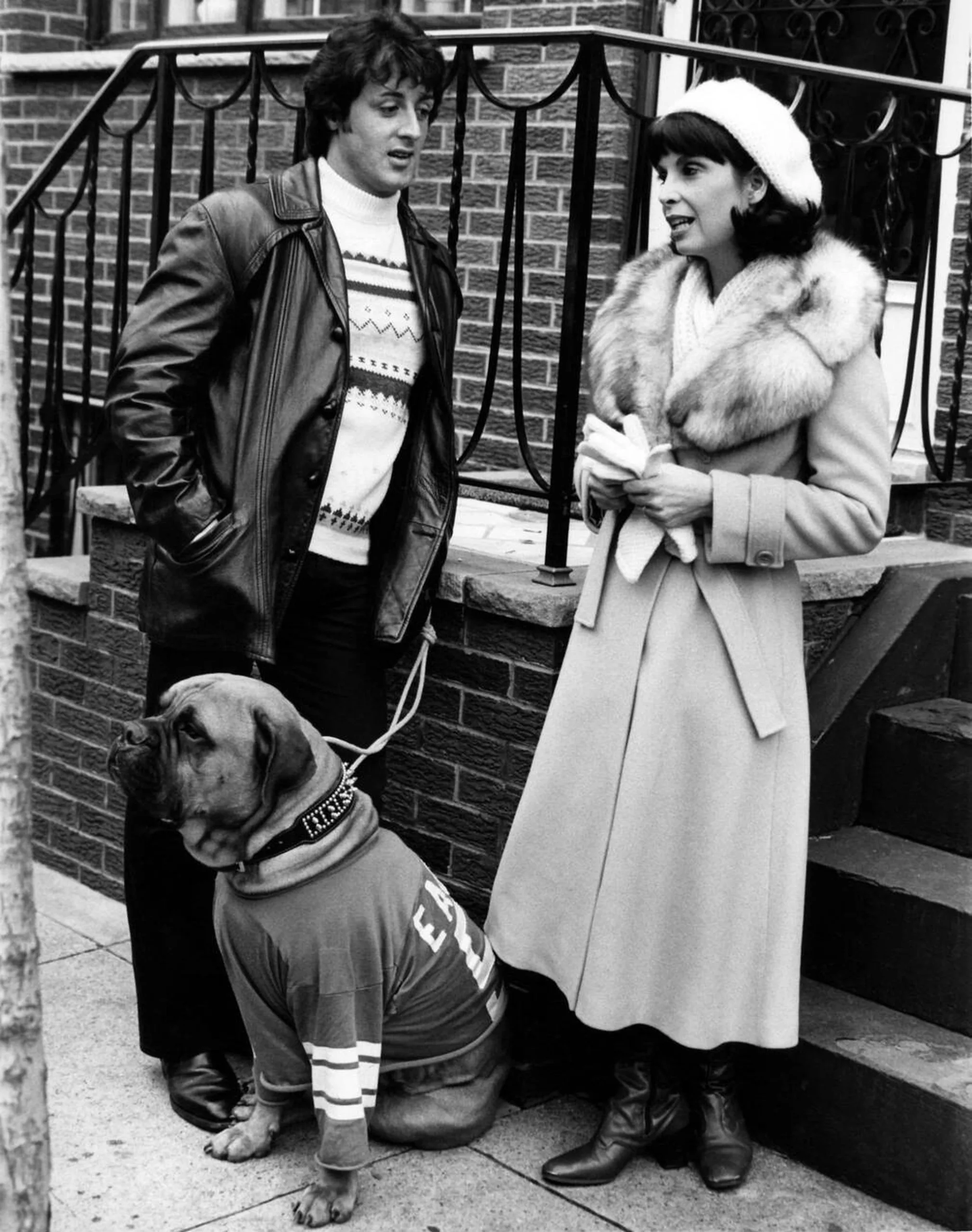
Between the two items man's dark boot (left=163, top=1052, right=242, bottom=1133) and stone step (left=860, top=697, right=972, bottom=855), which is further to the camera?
stone step (left=860, top=697, right=972, bottom=855)

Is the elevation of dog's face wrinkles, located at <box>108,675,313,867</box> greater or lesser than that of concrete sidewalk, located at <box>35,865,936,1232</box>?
greater

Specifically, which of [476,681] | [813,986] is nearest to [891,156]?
[476,681]

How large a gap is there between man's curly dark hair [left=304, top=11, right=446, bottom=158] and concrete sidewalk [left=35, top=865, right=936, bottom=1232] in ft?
7.24

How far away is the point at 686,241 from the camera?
341 cm

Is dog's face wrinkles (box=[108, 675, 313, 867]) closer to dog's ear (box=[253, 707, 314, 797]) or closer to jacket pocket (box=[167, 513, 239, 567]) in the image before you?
dog's ear (box=[253, 707, 314, 797])

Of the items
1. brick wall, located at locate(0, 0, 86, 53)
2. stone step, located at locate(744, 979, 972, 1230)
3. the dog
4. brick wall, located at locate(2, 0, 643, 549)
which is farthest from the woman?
brick wall, located at locate(0, 0, 86, 53)

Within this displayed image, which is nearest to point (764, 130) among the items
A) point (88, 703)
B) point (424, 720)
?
point (424, 720)

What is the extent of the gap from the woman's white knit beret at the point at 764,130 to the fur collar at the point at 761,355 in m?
0.15

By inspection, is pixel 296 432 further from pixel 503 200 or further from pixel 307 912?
pixel 503 200

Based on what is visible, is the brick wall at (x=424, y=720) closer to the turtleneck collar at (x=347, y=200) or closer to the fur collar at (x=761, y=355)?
the fur collar at (x=761, y=355)

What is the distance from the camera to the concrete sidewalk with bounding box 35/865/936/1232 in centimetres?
349

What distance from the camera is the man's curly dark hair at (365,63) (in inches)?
141

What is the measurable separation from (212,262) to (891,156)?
2159mm

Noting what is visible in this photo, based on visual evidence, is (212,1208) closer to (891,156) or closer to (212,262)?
(212,262)
